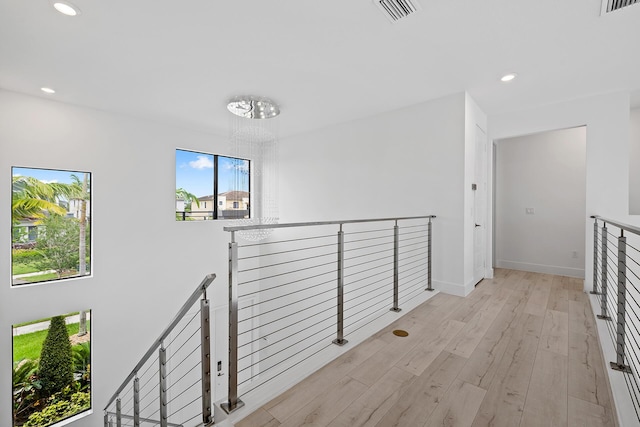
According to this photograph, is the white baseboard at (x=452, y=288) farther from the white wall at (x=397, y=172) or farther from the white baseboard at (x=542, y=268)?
the white baseboard at (x=542, y=268)

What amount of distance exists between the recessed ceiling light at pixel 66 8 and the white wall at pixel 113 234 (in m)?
2.14

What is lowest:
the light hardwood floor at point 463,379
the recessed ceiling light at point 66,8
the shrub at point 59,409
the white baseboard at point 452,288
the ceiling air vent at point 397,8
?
the shrub at point 59,409

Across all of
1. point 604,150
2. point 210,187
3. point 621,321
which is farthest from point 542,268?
point 210,187

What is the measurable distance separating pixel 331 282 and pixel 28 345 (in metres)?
3.91

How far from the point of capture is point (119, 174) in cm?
398

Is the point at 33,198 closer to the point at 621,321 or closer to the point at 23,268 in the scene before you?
the point at 23,268

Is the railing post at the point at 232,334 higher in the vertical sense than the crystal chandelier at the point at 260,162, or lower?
lower

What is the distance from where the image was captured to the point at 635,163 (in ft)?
12.4

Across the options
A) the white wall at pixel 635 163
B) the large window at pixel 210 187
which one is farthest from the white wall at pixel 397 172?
the white wall at pixel 635 163

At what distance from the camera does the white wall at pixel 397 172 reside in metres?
3.32

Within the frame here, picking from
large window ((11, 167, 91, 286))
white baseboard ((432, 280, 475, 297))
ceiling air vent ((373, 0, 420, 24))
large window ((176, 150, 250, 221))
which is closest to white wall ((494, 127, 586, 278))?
white baseboard ((432, 280, 475, 297))

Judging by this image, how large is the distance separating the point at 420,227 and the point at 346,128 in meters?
1.96

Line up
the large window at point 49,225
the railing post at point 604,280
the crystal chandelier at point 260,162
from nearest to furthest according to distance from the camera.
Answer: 1. the railing post at point 604,280
2. the large window at point 49,225
3. the crystal chandelier at point 260,162

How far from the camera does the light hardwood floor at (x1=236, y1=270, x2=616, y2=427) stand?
139 centimetres
